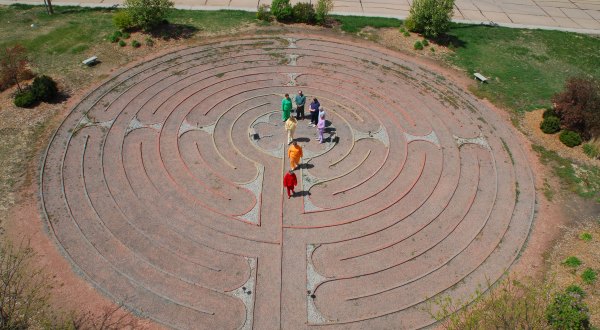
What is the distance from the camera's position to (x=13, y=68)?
2870 cm

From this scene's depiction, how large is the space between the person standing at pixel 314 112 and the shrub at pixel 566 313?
15514 millimetres

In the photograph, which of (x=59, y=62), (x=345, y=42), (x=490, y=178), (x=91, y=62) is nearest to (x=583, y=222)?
(x=490, y=178)

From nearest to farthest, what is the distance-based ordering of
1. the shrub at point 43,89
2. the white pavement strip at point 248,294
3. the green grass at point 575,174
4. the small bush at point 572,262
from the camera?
the white pavement strip at point 248,294
the small bush at point 572,262
the green grass at point 575,174
the shrub at point 43,89

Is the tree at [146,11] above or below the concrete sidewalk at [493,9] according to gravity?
below

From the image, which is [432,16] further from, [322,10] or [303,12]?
[303,12]

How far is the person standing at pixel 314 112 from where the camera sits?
2684 cm

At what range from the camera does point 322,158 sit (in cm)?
2547

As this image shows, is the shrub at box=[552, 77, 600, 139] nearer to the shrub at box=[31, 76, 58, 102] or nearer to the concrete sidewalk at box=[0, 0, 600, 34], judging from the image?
the concrete sidewalk at box=[0, 0, 600, 34]

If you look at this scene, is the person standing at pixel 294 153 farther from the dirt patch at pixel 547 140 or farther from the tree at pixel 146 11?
the tree at pixel 146 11

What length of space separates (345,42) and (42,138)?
24.1m

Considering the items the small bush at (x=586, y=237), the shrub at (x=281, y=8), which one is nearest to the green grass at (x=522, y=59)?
the small bush at (x=586, y=237)

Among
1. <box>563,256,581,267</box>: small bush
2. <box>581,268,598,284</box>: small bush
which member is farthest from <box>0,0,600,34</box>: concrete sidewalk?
<box>581,268,598,284</box>: small bush

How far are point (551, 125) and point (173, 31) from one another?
96.2ft

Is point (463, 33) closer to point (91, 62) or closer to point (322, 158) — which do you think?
point (322, 158)
